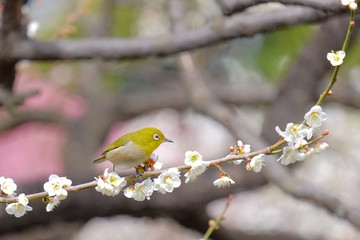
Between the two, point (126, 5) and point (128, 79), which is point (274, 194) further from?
point (126, 5)

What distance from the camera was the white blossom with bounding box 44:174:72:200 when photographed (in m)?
1.06

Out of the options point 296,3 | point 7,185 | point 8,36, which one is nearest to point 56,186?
point 7,185

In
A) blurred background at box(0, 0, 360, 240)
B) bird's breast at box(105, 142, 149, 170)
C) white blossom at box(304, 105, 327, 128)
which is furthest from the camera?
blurred background at box(0, 0, 360, 240)

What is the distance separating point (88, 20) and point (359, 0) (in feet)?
11.2

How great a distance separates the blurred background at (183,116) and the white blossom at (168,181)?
80 cm

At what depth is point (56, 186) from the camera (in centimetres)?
107

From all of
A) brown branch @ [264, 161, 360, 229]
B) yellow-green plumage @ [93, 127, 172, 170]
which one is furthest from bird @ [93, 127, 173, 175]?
brown branch @ [264, 161, 360, 229]

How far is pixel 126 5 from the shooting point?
512 cm

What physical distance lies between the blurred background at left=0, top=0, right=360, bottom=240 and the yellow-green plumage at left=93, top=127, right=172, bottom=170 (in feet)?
2.12

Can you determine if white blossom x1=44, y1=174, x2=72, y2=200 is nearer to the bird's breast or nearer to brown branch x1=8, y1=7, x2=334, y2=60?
the bird's breast

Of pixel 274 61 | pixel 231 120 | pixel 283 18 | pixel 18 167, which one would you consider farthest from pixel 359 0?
pixel 18 167

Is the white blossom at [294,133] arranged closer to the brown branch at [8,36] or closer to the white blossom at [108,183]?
the white blossom at [108,183]

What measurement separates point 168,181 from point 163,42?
95cm

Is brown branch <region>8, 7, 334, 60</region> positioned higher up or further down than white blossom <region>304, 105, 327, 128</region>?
higher up
